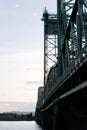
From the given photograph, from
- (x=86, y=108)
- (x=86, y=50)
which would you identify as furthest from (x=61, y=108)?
(x=86, y=50)

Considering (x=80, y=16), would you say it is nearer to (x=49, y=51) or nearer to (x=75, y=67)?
(x=75, y=67)

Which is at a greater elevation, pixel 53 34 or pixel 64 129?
pixel 53 34

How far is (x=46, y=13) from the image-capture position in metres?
97.4

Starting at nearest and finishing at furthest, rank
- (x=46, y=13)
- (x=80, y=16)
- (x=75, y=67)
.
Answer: (x=75, y=67)
(x=80, y=16)
(x=46, y=13)

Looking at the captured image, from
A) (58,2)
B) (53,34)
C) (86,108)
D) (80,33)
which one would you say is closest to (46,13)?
(53,34)

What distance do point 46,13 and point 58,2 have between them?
104ft

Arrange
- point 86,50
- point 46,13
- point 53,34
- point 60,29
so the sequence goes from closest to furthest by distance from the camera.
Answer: point 86,50 → point 60,29 → point 46,13 → point 53,34

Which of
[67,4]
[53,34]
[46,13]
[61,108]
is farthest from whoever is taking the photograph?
[53,34]

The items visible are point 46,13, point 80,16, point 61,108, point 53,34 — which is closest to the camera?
point 80,16

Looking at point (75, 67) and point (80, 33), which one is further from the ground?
point (80, 33)

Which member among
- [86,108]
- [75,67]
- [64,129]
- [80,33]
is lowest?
[64,129]

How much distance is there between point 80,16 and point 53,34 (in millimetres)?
74116

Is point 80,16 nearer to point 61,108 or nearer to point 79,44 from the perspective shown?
point 79,44

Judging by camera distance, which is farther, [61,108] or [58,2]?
[58,2]
